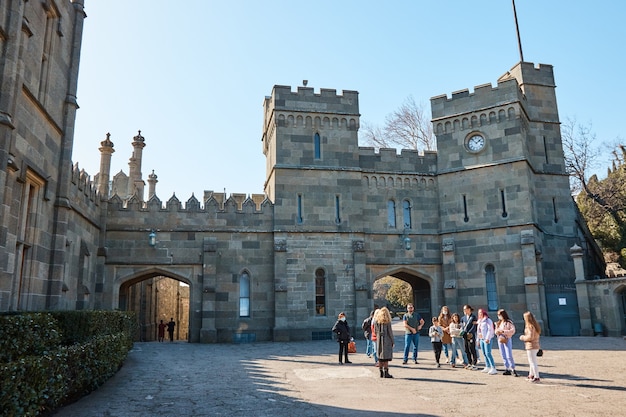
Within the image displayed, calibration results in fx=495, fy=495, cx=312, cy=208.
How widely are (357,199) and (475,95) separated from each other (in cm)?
728

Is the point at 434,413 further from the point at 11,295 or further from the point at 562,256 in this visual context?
the point at 562,256

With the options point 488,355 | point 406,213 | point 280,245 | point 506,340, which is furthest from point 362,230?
point 506,340

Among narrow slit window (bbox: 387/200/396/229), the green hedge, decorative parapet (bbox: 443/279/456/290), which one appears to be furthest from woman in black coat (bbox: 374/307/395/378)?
narrow slit window (bbox: 387/200/396/229)

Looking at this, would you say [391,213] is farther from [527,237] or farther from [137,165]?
[137,165]

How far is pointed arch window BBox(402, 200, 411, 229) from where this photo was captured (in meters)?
22.7

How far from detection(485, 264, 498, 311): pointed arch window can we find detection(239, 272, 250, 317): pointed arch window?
33.4ft

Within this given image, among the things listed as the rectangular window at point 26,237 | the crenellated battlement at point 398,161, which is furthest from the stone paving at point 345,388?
the crenellated battlement at point 398,161

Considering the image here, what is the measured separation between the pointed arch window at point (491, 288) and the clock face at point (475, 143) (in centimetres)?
531

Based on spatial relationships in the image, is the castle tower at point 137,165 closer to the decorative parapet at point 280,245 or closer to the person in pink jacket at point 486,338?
the decorative parapet at point 280,245

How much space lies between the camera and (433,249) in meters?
22.5

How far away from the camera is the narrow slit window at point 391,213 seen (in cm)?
2264

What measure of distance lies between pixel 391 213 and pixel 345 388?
13988 mm

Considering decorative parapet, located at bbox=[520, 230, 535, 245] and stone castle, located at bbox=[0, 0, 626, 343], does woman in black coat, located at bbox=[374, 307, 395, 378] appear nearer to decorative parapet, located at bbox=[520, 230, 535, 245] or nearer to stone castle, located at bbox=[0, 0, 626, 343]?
stone castle, located at bbox=[0, 0, 626, 343]

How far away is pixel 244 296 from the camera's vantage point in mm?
20656
